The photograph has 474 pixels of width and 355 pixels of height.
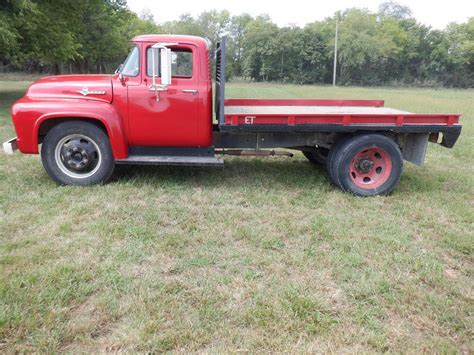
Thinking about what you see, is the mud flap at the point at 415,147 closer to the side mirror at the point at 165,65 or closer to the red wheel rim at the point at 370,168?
the red wheel rim at the point at 370,168

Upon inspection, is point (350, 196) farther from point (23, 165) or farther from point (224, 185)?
point (23, 165)

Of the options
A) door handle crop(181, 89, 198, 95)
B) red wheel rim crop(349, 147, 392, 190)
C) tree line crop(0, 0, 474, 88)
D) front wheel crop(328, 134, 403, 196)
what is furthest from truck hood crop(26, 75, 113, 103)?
tree line crop(0, 0, 474, 88)

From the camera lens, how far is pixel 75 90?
5.14 m

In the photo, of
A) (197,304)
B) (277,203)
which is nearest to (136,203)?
(277,203)

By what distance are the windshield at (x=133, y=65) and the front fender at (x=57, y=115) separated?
479mm

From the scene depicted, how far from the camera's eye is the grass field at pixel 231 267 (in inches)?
106

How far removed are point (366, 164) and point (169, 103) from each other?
8.84 feet

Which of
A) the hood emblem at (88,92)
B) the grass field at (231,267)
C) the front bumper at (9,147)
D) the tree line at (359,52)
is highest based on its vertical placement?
the tree line at (359,52)

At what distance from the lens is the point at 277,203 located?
16.6 feet

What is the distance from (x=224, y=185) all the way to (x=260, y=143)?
0.77 meters

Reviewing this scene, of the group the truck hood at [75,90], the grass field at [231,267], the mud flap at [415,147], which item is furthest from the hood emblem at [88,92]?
the mud flap at [415,147]

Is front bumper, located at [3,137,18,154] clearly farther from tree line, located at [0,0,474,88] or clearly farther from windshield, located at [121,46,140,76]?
tree line, located at [0,0,474,88]

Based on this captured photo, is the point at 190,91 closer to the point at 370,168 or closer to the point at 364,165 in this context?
the point at 364,165

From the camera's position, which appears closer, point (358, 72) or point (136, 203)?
point (136, 203)
